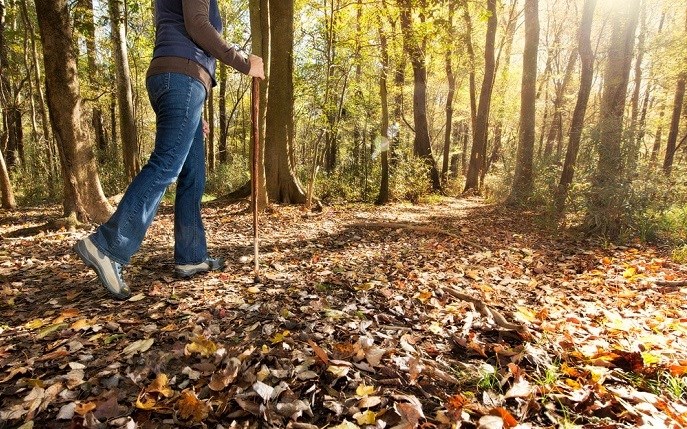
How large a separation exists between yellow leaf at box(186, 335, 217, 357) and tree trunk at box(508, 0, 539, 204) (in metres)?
10.0

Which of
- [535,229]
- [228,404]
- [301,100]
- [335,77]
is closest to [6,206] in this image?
[301,100]

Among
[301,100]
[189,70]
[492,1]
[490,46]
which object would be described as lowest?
[189,70]

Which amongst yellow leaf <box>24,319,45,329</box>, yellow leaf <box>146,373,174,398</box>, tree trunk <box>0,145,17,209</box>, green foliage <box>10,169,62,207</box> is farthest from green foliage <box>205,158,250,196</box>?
yellow leaf <box>146,373,174,398</box>

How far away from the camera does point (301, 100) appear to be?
11.5 metres

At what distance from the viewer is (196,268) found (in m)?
3.12

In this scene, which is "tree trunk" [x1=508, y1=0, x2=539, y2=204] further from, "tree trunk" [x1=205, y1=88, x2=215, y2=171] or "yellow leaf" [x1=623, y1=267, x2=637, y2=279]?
"tree trunk" [x1=205, y1=88, x2=215, y2=171]

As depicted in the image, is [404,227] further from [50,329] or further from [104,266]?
[50,329]

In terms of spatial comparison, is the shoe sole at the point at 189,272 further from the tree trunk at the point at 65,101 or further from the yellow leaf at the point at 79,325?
the tree trunk at the point at 65,101

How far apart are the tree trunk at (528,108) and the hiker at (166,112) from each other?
9.37 m

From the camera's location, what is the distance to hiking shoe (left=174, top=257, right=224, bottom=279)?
305 centimetres

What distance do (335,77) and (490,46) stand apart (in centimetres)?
742

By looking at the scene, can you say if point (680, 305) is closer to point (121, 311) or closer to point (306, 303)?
point (306, 303)

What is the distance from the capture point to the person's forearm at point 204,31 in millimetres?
2396

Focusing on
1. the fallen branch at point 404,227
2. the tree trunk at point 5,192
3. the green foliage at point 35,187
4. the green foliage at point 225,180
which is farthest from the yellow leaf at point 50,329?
the green foliage at point 225,180
